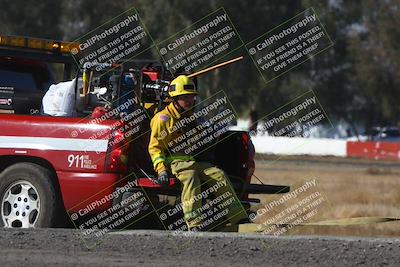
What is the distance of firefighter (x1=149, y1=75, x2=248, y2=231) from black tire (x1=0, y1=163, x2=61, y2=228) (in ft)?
3.67

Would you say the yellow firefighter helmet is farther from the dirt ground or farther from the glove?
the dirt ground

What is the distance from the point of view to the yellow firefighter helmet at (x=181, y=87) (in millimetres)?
8984

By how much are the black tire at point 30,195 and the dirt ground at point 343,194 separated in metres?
2.81

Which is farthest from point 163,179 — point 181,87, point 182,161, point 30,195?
point 30,195

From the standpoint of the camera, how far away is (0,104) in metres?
10.1

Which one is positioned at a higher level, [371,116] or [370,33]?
[370,33]

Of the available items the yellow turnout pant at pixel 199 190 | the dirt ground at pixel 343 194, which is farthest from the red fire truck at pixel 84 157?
the dirt ground at pixel 343 194

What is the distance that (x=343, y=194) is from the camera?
1686cm

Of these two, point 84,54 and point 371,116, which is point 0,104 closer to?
point 84,54

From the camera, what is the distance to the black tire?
8.99 meters

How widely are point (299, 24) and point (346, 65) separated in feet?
49.7

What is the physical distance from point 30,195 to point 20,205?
0.50 feet

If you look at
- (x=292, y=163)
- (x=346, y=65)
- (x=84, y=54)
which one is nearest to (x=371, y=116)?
(x=346, y=65)

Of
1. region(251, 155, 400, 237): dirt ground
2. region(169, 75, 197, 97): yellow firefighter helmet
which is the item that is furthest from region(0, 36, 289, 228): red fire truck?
region(251, 155, 400, 237): dirt ground
